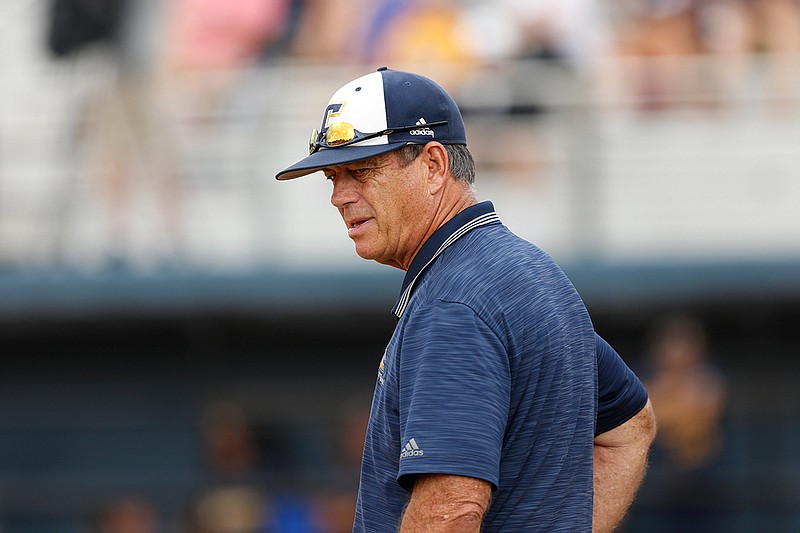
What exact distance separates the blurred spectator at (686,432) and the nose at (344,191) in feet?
20.0

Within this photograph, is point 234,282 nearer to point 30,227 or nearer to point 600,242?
point 30,227

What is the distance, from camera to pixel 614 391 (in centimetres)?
307

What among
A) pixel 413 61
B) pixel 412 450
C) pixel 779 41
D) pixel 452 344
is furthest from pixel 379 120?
pixel 779 41

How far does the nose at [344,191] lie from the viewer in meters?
2.82

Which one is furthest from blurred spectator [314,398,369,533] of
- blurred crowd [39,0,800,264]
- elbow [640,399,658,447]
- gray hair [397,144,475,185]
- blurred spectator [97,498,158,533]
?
gray hair [397,144,475,185]

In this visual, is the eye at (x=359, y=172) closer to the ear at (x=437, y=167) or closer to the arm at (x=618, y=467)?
the ear at (x=437, y=167)

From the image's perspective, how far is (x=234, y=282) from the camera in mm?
9781

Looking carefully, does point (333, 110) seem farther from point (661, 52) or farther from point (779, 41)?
point (779, 41)

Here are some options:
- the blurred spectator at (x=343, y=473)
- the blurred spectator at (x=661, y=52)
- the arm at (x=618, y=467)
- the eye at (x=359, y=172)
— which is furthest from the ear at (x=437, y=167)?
the blurred spectator at (x=343, y=473)

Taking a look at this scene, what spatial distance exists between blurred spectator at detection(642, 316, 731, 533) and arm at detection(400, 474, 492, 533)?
635cm

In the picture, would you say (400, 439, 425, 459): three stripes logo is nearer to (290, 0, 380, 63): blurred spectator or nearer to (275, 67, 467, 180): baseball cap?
(275, 67, 467, 180): baseball cap

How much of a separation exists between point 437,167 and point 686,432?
6.77m

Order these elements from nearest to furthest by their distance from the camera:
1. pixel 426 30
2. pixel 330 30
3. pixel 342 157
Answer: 1. pixel 342 157
2. pixel 426 30
3. pixel 330 30

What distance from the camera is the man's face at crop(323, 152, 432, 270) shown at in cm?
279
